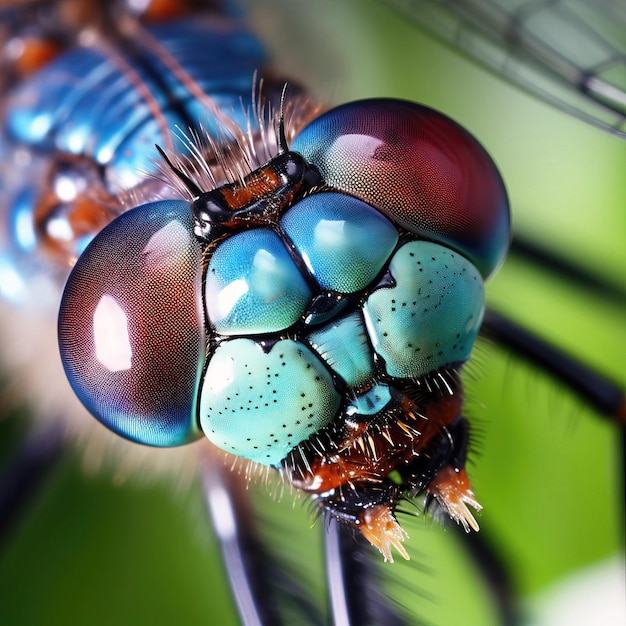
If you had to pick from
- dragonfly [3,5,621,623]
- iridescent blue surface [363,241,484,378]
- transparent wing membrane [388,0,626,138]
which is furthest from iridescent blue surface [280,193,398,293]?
dragonfly [3,5,621,623]

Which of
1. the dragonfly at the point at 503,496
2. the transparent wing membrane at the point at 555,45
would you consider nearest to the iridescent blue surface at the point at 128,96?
the dragonfly at the point at 503,496

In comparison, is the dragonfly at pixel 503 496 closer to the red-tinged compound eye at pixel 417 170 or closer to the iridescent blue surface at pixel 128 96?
the iridescent blue surface at pixel 128 96

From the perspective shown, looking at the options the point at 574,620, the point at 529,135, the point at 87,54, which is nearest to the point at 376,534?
the point at 574,620

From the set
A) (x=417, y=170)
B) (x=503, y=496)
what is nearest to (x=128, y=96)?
(x=417, y=170)

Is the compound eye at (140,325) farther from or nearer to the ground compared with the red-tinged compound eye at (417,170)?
nearer to the ground

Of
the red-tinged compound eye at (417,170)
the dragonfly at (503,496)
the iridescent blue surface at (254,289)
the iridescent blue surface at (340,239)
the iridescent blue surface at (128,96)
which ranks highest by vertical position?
the red-tinged compound eye at (417,170)

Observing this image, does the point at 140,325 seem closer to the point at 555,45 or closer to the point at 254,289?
the point at 254,289

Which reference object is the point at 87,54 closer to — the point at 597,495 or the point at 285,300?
the point at 285,300
